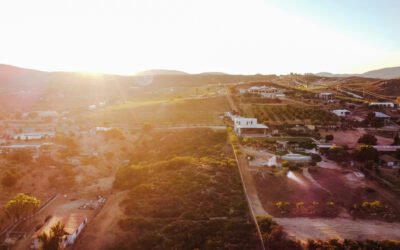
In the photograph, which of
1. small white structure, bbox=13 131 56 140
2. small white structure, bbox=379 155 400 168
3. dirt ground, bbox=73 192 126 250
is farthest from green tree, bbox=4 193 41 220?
small white structure, bbox=379 155 400 168

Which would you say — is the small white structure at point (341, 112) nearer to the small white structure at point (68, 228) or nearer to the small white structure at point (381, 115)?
the small white structure at point (381, 115)

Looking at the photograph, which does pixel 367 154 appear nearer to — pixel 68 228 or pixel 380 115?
pixel 380 115

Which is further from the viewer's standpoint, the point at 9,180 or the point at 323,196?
the point at 9,180

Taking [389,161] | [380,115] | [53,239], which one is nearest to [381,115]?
[380,115]

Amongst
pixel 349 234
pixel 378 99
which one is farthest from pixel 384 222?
pixel 378 99

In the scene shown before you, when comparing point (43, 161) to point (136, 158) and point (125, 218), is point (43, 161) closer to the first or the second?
point (136, 158)

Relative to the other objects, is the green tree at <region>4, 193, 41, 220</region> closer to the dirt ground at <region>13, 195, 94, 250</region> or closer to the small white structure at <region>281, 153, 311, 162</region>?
the dirt ground at <region>13, 195, 94, 250</region>
